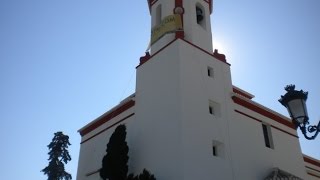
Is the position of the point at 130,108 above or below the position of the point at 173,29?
below

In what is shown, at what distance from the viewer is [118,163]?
12.9 metres

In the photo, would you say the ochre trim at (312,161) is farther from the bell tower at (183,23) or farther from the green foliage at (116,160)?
the green foliage at (116,160)

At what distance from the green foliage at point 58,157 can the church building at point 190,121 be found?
3.65 metres

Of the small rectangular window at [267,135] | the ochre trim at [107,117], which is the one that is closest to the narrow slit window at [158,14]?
the ochre trim at [107,117]

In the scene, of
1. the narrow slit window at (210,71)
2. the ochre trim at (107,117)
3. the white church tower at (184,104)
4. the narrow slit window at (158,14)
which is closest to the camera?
the white church tower at (184,104)

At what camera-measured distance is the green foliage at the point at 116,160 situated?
41.8ft

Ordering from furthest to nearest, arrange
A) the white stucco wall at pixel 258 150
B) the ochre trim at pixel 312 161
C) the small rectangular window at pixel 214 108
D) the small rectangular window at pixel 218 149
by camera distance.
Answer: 1. the ochre trim at pixel 312 161
2. the small rectangular window at pixel 214 108
3. the white stucco wall at pixel 258 150
4. the small rectangular window at pixel 218 149

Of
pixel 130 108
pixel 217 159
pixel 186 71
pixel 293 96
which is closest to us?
pixel 293 96

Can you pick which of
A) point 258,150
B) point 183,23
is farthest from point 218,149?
point 183,23

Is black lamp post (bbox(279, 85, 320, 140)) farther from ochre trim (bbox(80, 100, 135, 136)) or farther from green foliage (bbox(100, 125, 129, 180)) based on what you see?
ochre trim (bbox(80, 100, 135, 136))

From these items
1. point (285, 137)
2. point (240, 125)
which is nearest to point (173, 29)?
point (240, 125)

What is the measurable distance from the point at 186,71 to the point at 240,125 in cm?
343

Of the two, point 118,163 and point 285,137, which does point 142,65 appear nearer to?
point 118,163

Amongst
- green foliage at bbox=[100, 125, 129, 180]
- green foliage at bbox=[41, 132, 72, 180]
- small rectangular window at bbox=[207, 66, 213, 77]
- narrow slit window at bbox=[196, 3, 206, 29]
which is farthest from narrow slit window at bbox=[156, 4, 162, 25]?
green foliage at bbox=[41, 132, 72, 180]
